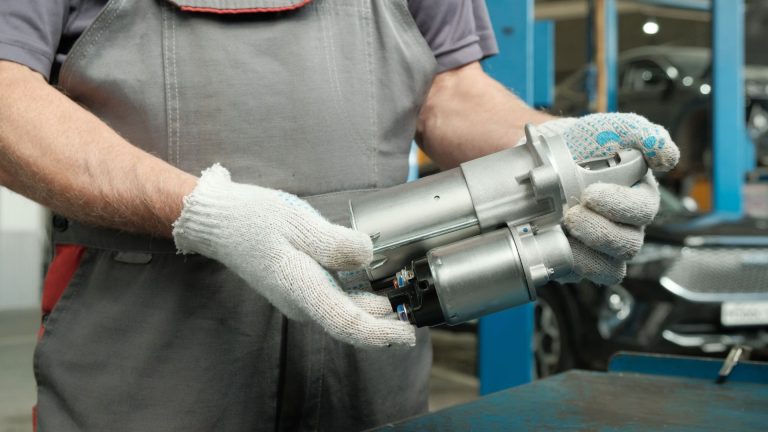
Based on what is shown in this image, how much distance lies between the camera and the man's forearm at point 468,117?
1.19 meters

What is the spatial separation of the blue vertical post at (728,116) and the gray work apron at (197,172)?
3.73m

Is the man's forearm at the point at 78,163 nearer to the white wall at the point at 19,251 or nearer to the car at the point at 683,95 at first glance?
the car at the point at 683,95

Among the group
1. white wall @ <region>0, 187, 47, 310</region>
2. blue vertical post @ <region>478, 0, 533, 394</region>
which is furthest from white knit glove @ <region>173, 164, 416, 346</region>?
white wall @ <region>0, 187, 47, 310</region>

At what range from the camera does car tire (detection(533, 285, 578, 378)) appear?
3.18 meters

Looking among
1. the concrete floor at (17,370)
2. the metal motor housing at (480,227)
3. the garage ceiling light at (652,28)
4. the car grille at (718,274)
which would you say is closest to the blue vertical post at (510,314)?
the car grille at (718,274)

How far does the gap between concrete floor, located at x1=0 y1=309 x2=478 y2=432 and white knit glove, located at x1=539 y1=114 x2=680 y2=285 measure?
8.23ft

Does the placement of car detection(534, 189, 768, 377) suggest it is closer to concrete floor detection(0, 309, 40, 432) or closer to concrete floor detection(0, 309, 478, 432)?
concrete floor detection(0, 309, 478, 432)

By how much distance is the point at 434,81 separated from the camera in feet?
4.30

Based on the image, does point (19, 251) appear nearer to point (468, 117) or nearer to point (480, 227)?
point (468, 117)

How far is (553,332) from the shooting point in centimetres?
329

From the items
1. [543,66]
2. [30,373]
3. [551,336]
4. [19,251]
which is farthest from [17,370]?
[543,66]

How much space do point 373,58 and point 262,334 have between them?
16.2 inches

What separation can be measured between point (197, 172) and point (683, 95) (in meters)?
5.65

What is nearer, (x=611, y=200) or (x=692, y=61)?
(x=611, y=200)
